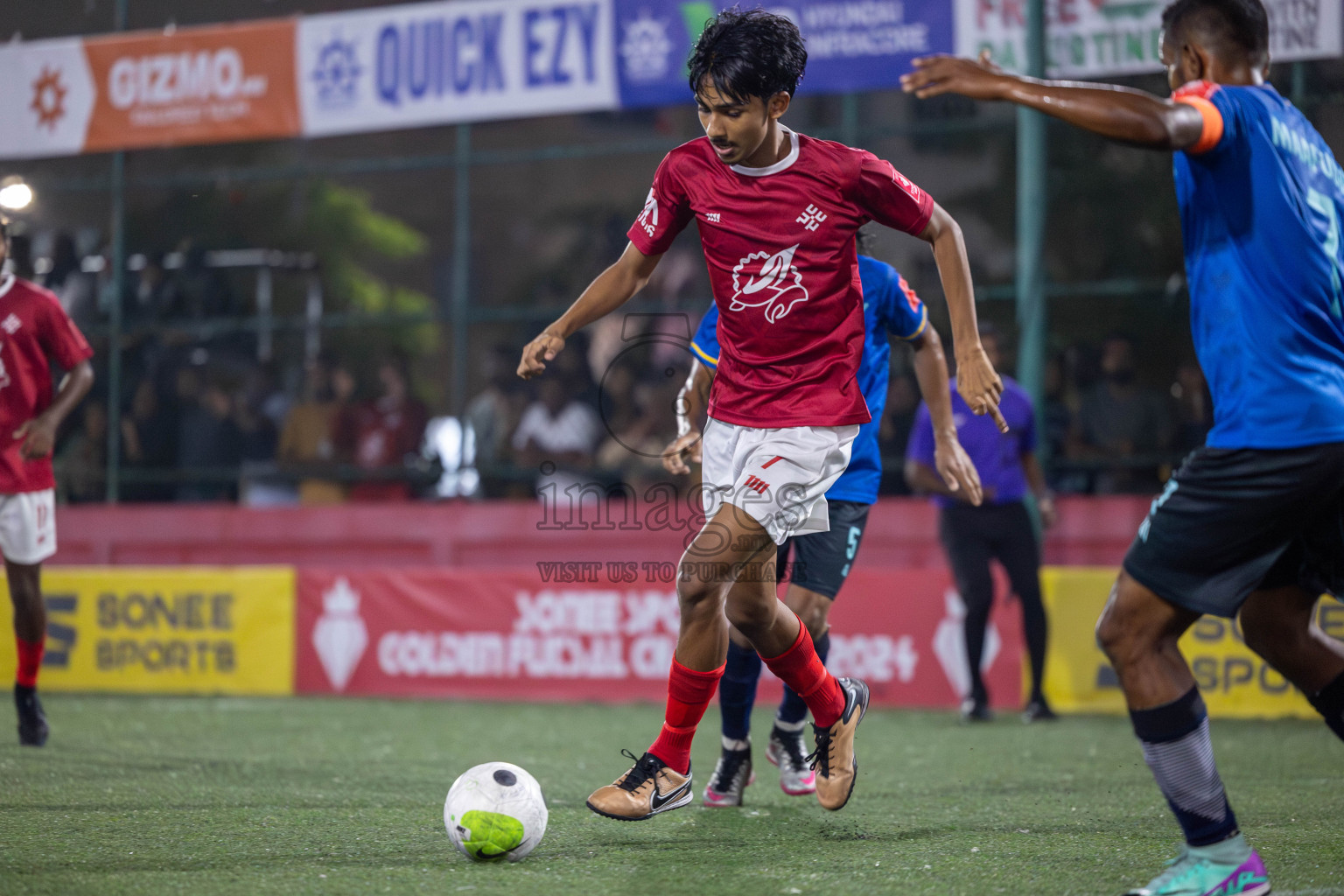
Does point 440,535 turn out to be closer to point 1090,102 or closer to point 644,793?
point 644,793

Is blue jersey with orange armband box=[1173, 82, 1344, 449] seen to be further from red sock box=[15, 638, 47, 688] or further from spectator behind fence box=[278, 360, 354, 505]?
spectator behind fence box=[278, 360, 354, 505]

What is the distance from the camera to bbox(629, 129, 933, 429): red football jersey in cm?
404

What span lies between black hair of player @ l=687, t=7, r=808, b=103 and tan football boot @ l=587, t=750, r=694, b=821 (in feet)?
6.57

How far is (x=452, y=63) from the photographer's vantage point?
12305 mm

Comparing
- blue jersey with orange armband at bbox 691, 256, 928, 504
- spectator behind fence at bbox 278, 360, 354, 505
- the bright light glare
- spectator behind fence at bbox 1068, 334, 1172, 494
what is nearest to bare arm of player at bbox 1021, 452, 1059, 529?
spectator behind fence at bbox 1068, 334, 1172, 494

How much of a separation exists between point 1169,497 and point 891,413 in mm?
8089

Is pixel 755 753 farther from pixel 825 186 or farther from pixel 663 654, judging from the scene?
pixel 825 186

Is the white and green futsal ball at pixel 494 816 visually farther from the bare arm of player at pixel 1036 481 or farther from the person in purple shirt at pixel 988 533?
the bare arm of player at pixel 1036 481

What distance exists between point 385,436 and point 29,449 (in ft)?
20.8

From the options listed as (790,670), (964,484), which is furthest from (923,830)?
(964,484)

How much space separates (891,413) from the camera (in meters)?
11.2

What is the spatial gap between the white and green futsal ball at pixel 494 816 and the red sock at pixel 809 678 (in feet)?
2.97

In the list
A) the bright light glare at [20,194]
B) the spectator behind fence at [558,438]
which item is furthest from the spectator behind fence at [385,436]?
the bright light glare at [20,194]

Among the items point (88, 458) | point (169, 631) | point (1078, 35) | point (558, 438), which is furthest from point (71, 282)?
point (1078, 35)
